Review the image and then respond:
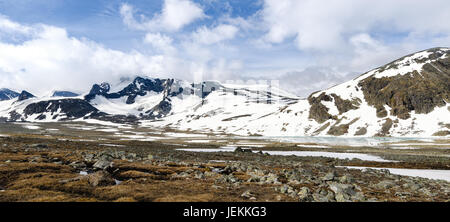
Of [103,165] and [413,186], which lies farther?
[103,165]

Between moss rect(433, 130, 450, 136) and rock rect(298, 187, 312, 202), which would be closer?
rock rect(298, 187, 312, 202)

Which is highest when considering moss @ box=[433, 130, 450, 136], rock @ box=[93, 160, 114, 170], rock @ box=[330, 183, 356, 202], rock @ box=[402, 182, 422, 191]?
moss @ box=[433, 130, 450, 136]

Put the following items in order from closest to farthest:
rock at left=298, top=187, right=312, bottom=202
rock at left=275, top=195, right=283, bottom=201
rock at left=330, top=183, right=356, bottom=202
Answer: rock at left=275, top=195, right=283, bottom=201 → rock at left=298, top=187, right=312, bottom=202 → rock at left=330, top=183, right=356, bottom=202

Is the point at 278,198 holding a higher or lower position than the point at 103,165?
lower

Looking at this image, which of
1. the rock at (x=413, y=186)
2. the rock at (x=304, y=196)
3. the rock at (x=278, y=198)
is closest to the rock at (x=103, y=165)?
the rock at (x=278, y=198)

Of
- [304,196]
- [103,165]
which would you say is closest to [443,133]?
[304,196]

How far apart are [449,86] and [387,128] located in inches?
2755

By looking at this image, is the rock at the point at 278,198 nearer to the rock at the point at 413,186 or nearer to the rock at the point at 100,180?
the rock at the point at 100,180

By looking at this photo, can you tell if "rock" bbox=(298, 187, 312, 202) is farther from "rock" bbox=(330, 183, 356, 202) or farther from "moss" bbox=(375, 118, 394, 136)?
"moss" bbox=(375, 118, 394, 136)

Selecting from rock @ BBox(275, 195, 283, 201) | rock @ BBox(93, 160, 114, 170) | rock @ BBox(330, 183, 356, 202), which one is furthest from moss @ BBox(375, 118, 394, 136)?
rock @ BBox(93, 160, 114, 170)

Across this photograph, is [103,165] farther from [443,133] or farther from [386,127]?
[386,127]

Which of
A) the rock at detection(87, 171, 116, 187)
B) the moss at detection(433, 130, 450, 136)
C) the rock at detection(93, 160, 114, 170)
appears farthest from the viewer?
the moss at detection(433, 130, 450, 136)
